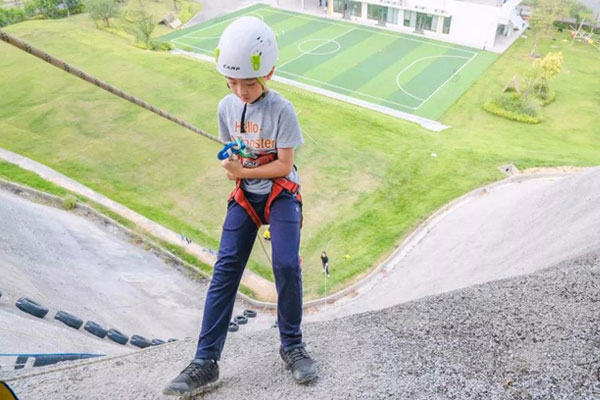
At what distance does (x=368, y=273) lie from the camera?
17703 millimetres

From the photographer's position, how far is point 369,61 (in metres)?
41.1

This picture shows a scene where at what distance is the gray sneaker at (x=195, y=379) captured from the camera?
4.54 metres

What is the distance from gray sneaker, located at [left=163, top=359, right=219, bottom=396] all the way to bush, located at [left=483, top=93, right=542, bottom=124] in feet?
107

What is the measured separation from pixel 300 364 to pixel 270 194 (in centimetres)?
187

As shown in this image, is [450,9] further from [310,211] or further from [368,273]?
[368,273]

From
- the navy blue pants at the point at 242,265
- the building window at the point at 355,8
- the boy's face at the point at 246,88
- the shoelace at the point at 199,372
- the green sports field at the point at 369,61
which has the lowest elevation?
the green sports field at the point at 369,61

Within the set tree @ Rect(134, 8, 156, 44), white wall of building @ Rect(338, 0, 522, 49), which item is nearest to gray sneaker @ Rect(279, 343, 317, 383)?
tree @ Rect(134, 8, 156, 44)

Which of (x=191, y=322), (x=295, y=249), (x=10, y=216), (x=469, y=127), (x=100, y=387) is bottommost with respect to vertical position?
(x=469, y=127)

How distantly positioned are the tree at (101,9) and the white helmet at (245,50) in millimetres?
48794

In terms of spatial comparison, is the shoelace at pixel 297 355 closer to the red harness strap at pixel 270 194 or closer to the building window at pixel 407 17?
the red harness strap at pixel 270 194

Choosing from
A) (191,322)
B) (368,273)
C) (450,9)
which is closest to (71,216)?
(191,322)

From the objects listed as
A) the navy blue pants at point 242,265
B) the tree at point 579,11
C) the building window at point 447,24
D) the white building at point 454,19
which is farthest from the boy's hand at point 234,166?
the tree at point 579,11

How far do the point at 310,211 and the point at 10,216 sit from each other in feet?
37.7

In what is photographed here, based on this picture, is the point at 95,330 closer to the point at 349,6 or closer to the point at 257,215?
the point at 257,215
